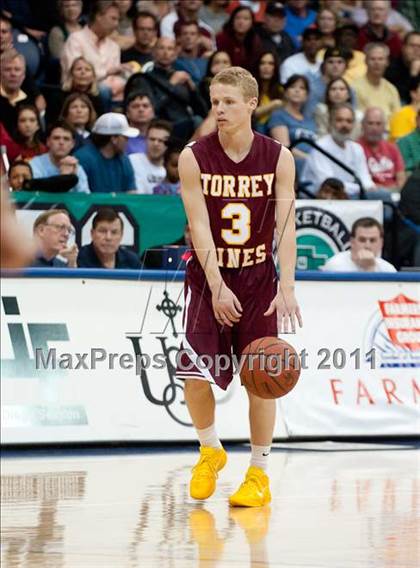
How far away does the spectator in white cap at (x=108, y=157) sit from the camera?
13.0 meters

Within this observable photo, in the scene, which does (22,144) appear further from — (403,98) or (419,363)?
(403,98)

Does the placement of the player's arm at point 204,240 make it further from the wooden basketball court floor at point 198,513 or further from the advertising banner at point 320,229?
the advertising banner at point 320,229

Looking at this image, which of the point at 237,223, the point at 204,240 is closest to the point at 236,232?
the point at 237,223

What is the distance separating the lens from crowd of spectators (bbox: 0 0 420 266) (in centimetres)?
1334

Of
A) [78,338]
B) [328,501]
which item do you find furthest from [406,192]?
[328,501]

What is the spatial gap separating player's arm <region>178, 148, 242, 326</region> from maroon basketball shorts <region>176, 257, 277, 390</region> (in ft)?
0.35

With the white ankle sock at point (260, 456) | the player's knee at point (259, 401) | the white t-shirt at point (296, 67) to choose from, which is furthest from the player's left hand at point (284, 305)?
the white t-shirt at point (296, 67)

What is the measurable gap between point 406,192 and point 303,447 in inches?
171

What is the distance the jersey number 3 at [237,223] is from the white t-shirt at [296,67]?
9.79 m

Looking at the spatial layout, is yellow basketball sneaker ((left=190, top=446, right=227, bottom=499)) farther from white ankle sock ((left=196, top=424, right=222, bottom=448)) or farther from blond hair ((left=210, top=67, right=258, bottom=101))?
blond hair ((left=210, top=67, right=258, bottom=101))

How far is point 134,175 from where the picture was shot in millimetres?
13445

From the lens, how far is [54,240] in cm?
1082

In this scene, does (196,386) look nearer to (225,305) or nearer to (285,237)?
(225,305)

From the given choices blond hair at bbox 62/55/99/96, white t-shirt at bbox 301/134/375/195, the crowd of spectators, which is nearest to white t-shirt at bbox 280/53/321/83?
the crowd of spectators
